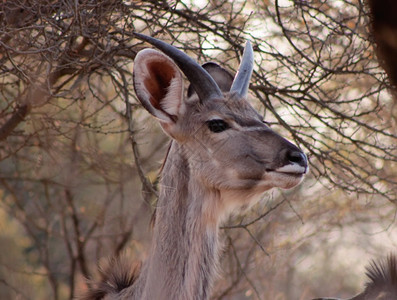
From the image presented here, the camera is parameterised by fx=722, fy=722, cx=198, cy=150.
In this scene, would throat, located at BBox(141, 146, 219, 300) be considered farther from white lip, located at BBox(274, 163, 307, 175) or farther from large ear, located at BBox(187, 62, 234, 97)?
large ear, located at BBox(187, 62, 234, 97)

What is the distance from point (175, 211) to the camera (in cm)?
397

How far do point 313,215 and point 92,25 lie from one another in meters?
5.58

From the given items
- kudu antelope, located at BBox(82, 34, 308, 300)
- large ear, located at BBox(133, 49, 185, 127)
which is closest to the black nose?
kudu antelope, located at BBox(82, 34, 308, 300)

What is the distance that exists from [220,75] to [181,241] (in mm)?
1292

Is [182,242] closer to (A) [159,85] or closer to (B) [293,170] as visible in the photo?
(B) [293,170]

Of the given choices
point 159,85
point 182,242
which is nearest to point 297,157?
point 182,242

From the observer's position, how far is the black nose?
372cm

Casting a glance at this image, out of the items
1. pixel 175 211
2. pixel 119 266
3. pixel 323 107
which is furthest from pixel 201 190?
pixel 323 107

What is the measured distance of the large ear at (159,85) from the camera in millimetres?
3977

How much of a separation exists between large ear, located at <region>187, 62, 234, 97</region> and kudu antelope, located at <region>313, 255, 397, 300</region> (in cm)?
149

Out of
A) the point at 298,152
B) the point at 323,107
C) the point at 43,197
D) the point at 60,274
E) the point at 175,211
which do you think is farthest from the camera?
the point at 43,197

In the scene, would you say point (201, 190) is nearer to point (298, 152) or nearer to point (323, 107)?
point (298, 152)

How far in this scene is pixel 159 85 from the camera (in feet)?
13.6

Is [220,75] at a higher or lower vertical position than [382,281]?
higher
